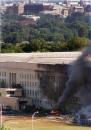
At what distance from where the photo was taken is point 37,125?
9.84 metres

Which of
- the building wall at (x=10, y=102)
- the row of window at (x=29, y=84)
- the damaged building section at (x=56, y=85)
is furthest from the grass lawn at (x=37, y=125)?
the row of window at (x=29, y=84)

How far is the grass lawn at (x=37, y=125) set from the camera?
949cm

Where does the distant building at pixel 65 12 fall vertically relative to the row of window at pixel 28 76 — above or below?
below

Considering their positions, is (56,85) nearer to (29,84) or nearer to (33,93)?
(33,93)

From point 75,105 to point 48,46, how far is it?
25.4 feet

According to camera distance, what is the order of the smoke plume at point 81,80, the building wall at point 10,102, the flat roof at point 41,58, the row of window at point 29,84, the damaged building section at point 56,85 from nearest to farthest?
the smoke plume at point 81,80, the damaged building section at point 56,85, the building wall at point 10,102, the flat roof at point 41,58, the row of window at point 29,84

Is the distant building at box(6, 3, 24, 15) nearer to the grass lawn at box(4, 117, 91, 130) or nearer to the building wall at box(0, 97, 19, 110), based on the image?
the building wall at box(0, 97, 19, 110)

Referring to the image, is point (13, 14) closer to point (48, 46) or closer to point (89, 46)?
point (48, 46)

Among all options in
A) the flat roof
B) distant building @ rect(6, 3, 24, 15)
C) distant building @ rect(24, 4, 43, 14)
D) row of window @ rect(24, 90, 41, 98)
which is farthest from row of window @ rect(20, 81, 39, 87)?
distant building @ rect(24, 4, 43, 14)

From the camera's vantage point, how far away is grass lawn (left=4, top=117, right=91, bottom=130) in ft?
31.1

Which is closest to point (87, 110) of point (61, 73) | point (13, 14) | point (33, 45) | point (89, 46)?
point (61, 73)

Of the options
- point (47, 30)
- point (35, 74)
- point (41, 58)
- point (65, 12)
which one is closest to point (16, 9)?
point (65, 12)

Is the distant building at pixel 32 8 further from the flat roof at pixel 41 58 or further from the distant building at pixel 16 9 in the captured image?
the flat roof at pixel 41 58

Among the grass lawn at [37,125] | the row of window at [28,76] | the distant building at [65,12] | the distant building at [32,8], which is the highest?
the row of window at [28,76]
